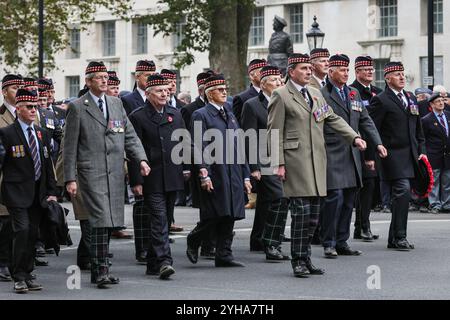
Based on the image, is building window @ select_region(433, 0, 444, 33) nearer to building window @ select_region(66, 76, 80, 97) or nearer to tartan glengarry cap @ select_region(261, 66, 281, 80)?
building window @ select_region(66, 76, 80, 97)

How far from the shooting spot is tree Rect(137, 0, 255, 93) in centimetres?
3606

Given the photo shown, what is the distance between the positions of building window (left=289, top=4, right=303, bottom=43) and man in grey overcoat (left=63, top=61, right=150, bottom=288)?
39824mm

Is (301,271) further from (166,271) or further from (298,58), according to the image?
(298,58)

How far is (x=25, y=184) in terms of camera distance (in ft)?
41.2

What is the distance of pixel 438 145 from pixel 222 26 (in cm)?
1370

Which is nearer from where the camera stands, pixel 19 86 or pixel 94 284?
pixel 94 284

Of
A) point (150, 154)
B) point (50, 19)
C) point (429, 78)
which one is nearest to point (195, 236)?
point (150, 154)

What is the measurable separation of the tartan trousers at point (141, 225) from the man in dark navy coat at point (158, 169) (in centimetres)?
45

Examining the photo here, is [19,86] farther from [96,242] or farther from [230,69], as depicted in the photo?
→ [230,69]

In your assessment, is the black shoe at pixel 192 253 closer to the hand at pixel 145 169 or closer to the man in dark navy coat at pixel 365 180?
the hand at pixel 145 169

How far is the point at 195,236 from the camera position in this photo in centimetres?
1467

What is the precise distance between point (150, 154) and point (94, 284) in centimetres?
165

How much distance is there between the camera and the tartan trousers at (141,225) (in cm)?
1445

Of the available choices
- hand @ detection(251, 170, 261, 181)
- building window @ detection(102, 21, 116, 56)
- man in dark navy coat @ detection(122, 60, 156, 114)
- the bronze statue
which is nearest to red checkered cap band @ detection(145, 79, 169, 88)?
hand @ detection(251, 170, 261, 181)
